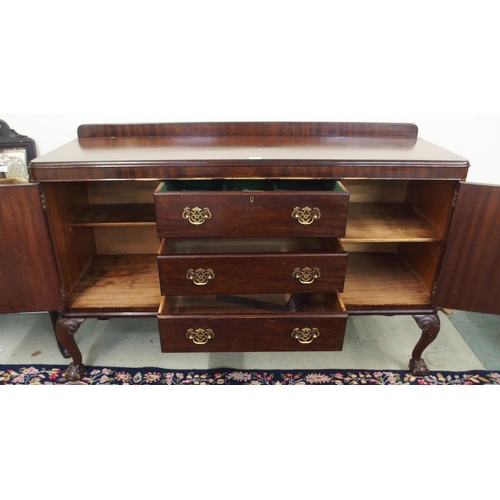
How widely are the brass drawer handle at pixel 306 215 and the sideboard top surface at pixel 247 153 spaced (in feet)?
0.25

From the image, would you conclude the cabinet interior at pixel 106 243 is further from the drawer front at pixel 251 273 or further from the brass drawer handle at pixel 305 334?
the brass drawer handle at pixel 305 334

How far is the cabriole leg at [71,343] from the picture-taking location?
100 cm

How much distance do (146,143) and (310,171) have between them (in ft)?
1.53

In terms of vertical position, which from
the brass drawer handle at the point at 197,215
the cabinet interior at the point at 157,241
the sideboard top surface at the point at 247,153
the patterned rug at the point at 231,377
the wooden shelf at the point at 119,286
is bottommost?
the patterned rug at the point at 231,377

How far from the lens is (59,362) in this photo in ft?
3.80

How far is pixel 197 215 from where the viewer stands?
83cm

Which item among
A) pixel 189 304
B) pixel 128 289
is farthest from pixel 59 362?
pixel 189 304

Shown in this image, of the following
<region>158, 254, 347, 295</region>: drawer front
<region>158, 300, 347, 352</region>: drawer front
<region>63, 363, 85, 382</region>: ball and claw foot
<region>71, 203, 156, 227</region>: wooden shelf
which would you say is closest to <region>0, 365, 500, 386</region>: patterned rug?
<region>63, 363, 85, 382</region>: ball and claw foot

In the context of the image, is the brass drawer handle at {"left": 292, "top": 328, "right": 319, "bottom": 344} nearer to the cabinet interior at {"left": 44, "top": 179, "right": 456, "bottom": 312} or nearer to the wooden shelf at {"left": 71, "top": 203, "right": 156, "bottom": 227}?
the cabinet interior at {"left": 44, "top": 179, "right": 456, "bottom": 312}

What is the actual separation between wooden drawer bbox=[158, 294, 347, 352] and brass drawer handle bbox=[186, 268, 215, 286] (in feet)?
0.29

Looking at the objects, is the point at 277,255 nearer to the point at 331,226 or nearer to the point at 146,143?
the point at 331,226

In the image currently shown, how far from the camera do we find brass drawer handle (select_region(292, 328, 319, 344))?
3.07ft
